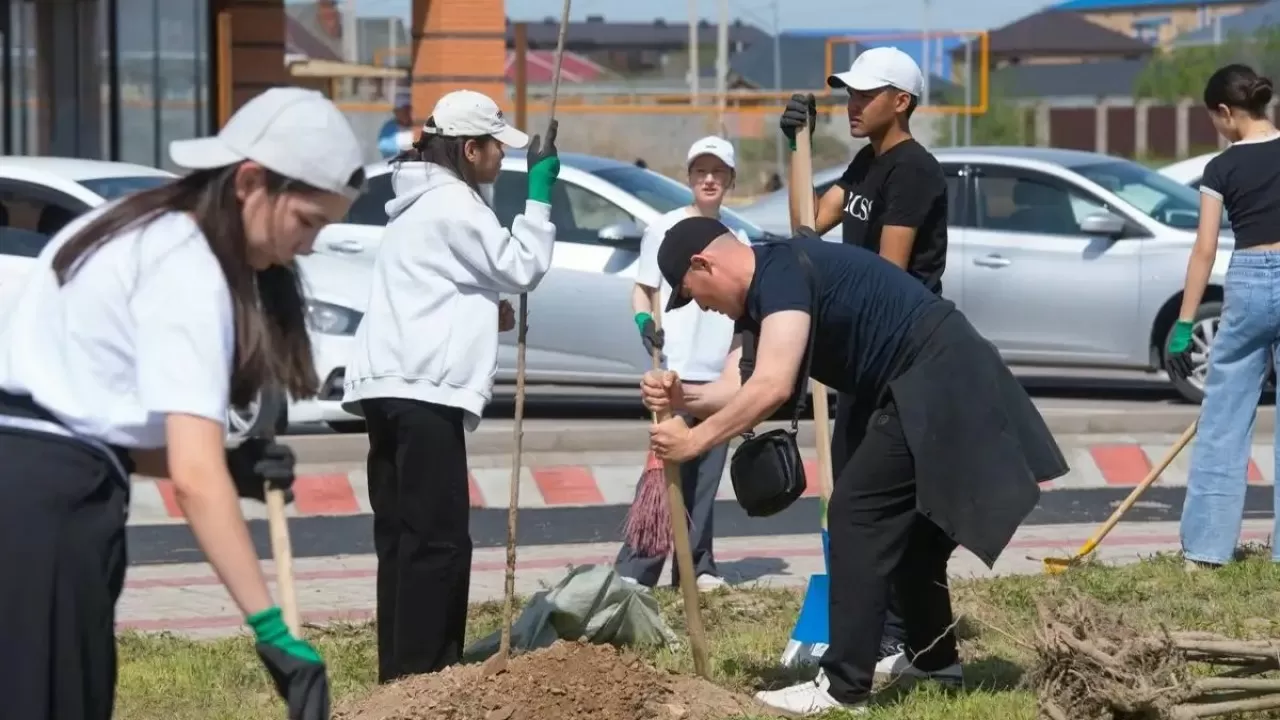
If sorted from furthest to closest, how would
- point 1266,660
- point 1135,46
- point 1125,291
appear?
point 1135,46, point 1125,291, point 1266,660

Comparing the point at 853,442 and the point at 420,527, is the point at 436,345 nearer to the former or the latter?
the point at 420,527

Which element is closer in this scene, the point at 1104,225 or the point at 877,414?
the point at 877,414

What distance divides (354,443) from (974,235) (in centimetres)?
494

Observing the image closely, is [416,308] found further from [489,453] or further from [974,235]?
[974,235]

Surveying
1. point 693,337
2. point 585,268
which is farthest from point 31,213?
point 693,337

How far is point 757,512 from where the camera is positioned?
19.0 feet

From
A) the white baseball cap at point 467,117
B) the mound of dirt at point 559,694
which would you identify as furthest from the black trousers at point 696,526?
the white baseball cap at point 467,117

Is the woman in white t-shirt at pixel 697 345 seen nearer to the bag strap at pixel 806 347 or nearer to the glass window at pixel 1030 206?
the bag strap at pixel 806 347

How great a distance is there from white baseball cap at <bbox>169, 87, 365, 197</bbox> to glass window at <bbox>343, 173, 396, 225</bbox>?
370 inches

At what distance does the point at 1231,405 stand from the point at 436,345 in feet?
11.7

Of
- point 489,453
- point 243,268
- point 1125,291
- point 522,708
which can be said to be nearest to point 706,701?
point 522,708

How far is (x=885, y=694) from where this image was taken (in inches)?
237

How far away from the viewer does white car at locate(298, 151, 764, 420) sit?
1256cm

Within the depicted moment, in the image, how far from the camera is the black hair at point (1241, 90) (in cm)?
775
